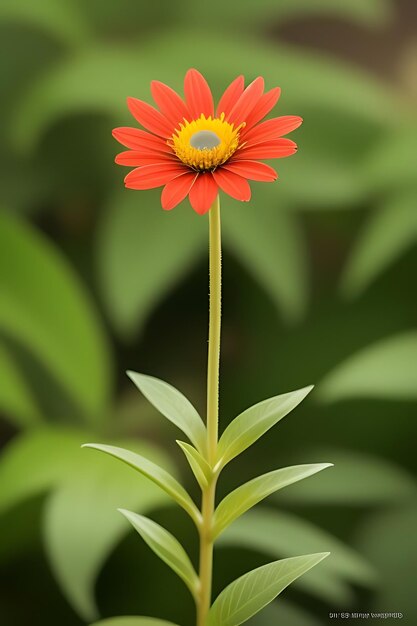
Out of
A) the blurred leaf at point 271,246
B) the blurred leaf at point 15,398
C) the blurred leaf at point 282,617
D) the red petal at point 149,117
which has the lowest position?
the blurred leaf at point 282,617

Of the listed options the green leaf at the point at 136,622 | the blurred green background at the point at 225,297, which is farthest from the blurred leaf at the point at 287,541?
the green leaf at the point at 136,622

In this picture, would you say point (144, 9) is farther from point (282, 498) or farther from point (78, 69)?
point (282, 498)

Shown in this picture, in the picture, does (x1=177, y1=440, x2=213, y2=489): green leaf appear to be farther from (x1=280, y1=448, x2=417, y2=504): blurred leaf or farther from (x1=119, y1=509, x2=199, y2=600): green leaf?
(x1=280, y1=448, x2=417, y2=504): blurred leaf

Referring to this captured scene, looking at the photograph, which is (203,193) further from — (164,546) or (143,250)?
(143,250)

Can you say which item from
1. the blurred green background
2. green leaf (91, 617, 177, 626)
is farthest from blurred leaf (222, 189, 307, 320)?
green leaf (91, 617, 177, 626)

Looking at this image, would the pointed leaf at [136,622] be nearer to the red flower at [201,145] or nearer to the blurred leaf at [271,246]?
the red flower at [201,145]

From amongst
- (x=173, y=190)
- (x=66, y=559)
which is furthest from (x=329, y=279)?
(x=173, y=190)
